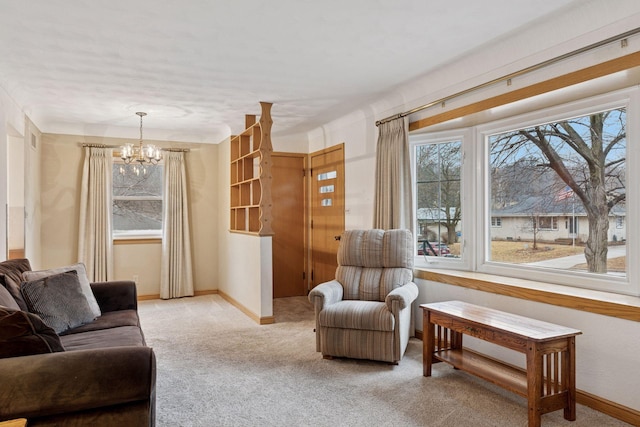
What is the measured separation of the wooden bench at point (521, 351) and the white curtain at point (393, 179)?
116cm

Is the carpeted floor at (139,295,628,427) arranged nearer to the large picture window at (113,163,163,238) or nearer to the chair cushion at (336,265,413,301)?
the chair cushion at (336,265,413,301)

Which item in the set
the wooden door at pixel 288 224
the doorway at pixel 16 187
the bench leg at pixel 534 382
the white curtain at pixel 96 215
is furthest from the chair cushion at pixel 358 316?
the white curtain at pixel 96 215

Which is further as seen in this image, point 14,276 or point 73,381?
point 14,276

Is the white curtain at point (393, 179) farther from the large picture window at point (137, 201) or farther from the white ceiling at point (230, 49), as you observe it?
the large picture window at point (137, 201)

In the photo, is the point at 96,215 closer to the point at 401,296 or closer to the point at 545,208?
the point at 401,296

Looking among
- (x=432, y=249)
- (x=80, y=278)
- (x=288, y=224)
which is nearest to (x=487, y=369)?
(x=432, y=249)

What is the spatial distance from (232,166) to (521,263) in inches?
152

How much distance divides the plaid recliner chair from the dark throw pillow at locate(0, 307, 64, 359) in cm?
207

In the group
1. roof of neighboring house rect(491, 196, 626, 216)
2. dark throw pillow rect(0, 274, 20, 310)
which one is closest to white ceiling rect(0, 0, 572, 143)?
roof of neighboring house rect(491, 196, 626, 216)

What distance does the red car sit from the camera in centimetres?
408

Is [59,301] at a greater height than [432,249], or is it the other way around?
[432,249]

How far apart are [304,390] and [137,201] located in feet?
14.6

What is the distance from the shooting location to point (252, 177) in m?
5.39

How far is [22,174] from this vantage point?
464cm
